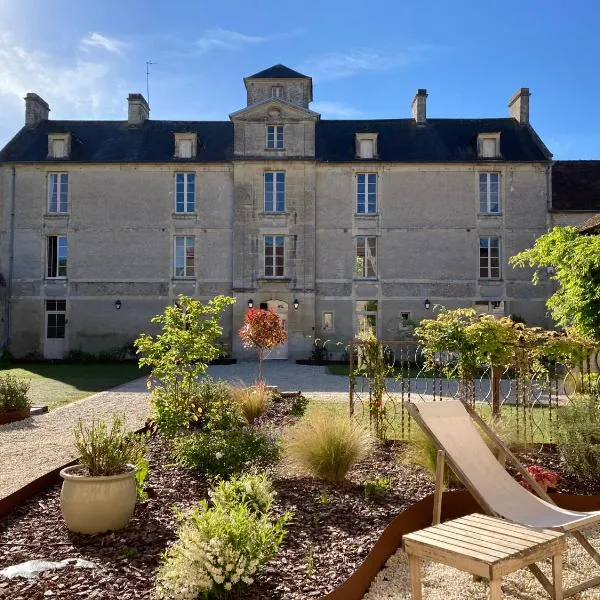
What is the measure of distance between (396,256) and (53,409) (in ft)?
49.1

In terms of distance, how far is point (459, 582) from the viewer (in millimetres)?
3723

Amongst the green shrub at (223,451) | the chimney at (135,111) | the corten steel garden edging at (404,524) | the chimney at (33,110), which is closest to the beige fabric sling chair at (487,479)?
the corten steel garden edging at (404,524)

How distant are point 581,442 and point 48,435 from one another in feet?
22.3

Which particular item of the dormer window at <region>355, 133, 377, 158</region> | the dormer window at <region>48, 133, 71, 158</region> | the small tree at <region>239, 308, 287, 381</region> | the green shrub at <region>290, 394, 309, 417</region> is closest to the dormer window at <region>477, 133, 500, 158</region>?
the dormer window at <region>355, 133, 377, 158</region>

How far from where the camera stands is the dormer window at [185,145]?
2336 cm

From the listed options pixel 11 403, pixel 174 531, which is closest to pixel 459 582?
pixel 174 531

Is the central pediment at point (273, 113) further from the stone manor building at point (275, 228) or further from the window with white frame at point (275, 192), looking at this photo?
the window with white frame at point (275, 192)

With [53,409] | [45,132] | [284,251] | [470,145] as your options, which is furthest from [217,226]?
[53,409]

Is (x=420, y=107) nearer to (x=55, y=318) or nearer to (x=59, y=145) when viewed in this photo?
(x=59, y=145)

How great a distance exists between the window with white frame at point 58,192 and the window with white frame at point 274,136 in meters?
8.11

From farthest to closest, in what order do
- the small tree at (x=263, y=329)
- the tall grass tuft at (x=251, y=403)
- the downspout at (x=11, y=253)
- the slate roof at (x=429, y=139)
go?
the downspout at (x=11, y=253) → the slate roof at (x=429, y=139) → the small tree at (x=263, y=329) → the tall grass tuft at (x=251, y=403)

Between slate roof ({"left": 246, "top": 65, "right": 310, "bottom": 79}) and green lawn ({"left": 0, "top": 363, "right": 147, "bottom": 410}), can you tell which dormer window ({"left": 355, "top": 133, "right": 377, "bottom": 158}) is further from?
green lawn ({"left": 0, "top": 363, "right": 147, "bottom": 410})

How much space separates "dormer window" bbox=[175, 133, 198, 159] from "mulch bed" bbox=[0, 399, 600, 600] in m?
19.0

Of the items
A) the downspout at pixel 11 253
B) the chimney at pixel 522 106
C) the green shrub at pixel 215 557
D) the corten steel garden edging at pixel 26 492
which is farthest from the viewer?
the chimney at pixel 522 106
